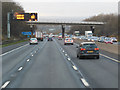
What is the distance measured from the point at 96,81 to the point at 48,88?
2.36 meters

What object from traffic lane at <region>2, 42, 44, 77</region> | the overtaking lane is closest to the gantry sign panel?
traffic lane at <region>2, 42, 44, 77</region>

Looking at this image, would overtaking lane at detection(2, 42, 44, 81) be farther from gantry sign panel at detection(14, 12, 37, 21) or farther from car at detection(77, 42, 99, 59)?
gantry sign panel at detection(14, 12, 37, 21)

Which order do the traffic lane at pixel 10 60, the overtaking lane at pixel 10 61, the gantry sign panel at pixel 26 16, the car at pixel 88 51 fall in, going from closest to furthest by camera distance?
the overtaking lane at pixel 10 61
the traffic lane at pixel 10 60
the car at pixel 88 51
the gantry sign panel at pixel 26 16

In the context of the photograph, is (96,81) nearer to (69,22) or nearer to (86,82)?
(86,82)

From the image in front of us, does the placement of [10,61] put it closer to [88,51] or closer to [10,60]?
[10,60]

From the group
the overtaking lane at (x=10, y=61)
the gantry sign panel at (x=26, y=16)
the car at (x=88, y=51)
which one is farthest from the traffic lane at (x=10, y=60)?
the gantry sign panel at (x=26, y=16)

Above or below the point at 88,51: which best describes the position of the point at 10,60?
below

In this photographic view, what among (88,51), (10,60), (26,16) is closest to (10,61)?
(10,60)

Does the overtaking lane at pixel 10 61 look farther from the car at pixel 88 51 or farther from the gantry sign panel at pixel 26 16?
the gantry sign panel at pixel 26 16

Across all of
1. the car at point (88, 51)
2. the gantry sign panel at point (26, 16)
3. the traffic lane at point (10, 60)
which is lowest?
the traffic lane at point (10, 60)

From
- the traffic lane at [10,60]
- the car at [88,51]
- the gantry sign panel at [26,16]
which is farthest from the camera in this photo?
the gantry sign panel at [26,16]

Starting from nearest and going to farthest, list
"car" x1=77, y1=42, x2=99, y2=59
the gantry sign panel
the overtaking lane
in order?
the overtaking lane < "car" x1=77, y1=42, x2=99, y2=59 < the gantry sign panel

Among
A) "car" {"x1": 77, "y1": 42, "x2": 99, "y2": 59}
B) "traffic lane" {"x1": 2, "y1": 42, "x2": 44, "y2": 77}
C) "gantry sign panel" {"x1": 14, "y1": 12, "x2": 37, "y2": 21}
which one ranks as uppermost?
"gantry sign panel" {"x1": 14, "y1": 12, "x2": 37, "y2": 21}

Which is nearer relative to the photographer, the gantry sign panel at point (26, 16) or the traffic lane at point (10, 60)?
the traffic lane at point (10, 60)
